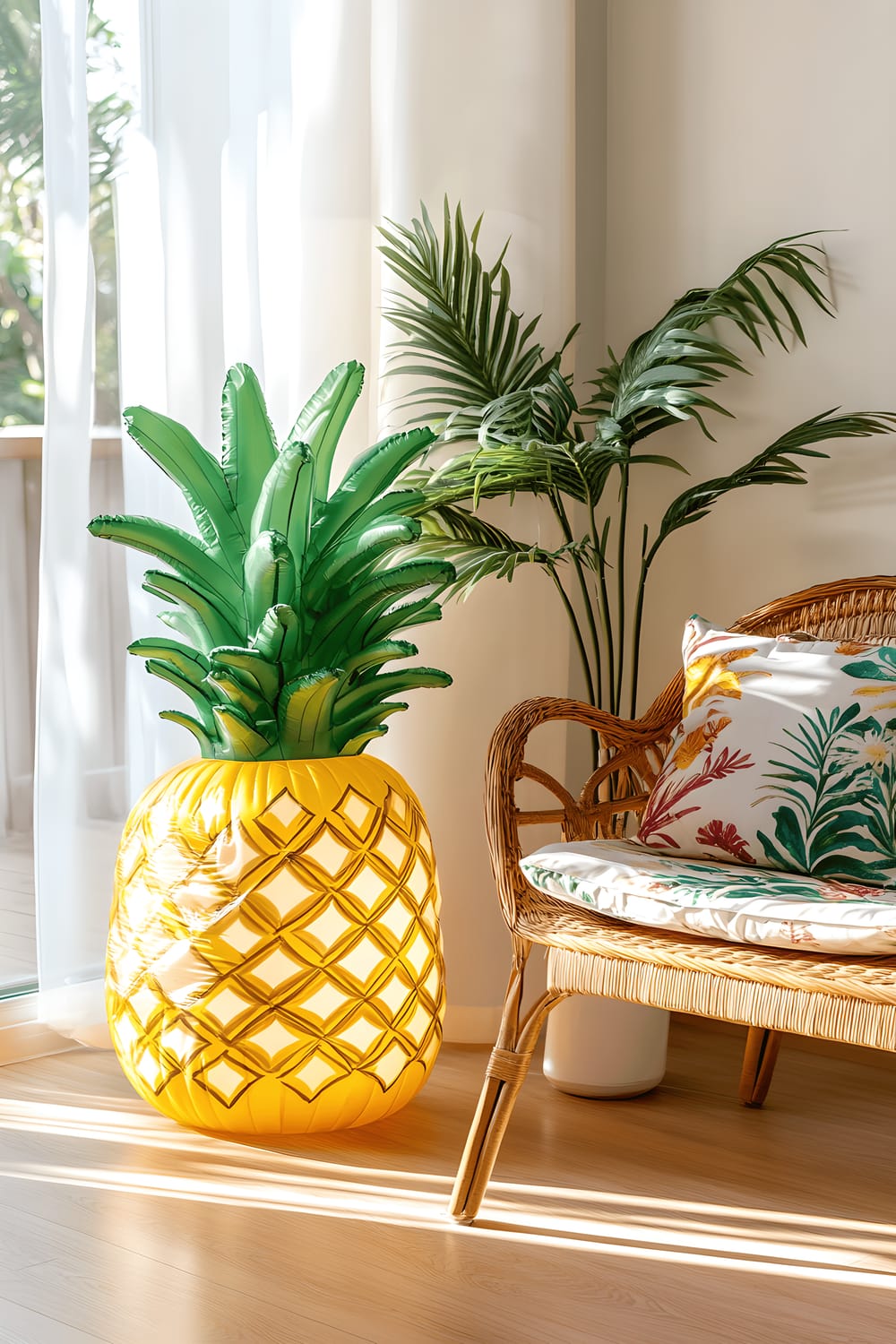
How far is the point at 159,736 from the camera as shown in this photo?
2432 mm

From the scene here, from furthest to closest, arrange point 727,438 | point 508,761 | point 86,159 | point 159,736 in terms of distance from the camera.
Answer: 1. point 727,438
2. point 159,736
3. point 86,159
4. point 508,761

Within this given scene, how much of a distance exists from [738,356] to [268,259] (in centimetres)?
84

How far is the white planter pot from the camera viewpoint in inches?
87.3

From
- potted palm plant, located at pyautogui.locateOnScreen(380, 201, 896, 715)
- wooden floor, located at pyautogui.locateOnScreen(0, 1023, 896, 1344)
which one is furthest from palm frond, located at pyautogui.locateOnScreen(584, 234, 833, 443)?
wooden floor, located at pyautogui.locateOnScreen(0, 1023, 896, 1344)

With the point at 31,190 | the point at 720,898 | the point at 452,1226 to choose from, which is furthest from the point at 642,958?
the point at 31,190

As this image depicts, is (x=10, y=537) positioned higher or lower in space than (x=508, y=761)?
higher

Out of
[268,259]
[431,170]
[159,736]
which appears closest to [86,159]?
[268,259]

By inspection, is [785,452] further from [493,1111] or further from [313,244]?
[493,1111]

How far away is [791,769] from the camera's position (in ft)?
5.96

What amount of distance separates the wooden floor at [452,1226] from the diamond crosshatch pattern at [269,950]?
0.10m

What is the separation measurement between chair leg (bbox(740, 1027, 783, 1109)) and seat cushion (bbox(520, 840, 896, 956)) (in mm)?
510

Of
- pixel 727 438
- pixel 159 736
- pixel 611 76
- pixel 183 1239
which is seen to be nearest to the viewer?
pixel 183 1239

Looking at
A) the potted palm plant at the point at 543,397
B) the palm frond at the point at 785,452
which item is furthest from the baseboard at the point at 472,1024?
the palm frond at the point at 785,452

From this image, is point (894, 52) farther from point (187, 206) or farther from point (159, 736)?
point (159, 736)
